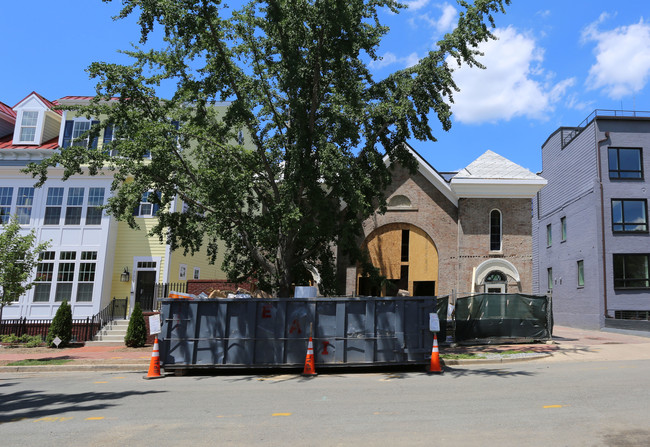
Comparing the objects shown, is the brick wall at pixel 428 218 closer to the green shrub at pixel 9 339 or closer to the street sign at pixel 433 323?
the street sign at pixel 433 323

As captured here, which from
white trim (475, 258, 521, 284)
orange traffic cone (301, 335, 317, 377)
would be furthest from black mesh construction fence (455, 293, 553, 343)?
orange traffic cone (301, 335, 317, 377)

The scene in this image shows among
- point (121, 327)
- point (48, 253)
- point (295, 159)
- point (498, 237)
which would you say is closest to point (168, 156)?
point (295, 159)

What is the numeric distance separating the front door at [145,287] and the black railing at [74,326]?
4.03 ft

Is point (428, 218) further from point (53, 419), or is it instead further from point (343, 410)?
point (53, 419)

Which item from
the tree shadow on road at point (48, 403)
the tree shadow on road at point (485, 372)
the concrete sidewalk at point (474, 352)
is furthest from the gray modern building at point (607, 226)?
the tree shadow on road at point (48, 403)

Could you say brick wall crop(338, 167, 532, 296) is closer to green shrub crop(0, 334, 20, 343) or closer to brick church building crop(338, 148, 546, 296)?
brick church building crop(338, 148, 546, 296)

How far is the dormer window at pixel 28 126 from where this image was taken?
23.9m

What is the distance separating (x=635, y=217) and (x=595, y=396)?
23625 mm

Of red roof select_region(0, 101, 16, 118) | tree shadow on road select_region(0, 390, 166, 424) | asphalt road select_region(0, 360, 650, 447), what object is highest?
red roof select_region(0, 101, 16, 118)

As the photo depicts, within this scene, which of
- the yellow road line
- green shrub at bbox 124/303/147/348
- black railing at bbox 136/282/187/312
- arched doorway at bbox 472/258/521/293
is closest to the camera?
the yellow road line

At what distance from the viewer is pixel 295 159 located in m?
13.7

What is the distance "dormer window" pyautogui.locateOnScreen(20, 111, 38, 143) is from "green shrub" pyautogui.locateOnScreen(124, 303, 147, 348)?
12.0 metres

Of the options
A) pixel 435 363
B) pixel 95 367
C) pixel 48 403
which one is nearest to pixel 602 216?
pixel 435 363

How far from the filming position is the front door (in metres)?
22.4
